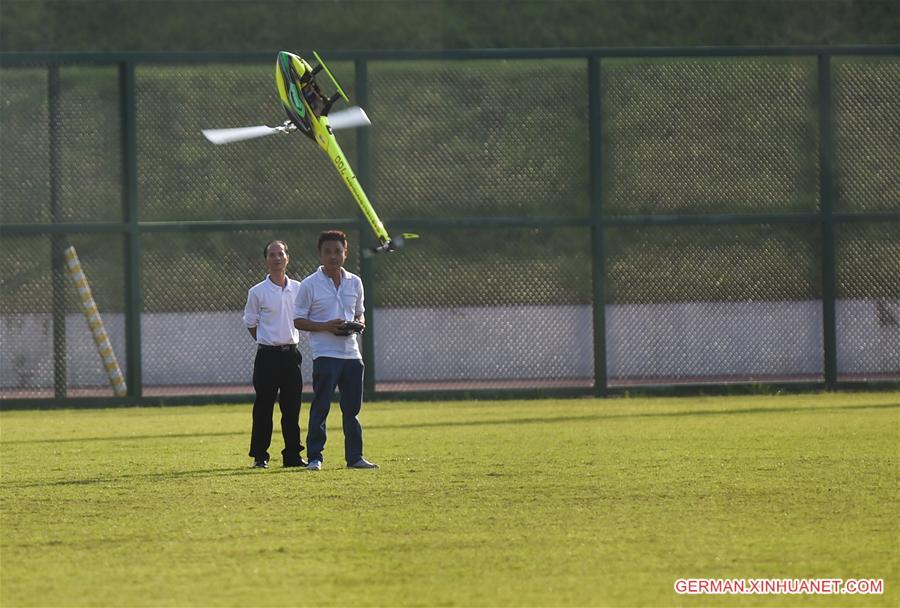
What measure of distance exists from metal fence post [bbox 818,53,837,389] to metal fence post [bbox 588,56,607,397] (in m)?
2.40

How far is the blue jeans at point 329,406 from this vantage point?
35.5 ft

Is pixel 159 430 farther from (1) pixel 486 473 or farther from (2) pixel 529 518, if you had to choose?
(2) pixel 529 518

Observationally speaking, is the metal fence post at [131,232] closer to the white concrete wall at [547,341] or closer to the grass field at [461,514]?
the white concrete wall at [547,341]

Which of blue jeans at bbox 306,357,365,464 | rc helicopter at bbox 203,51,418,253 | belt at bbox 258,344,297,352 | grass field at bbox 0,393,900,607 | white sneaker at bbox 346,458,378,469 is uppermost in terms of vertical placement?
rc helicopter at bbox 203,51,418,253

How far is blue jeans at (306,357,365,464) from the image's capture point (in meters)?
10.8

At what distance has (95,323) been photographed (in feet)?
55.8

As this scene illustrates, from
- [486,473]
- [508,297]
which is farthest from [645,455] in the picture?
[508,297]

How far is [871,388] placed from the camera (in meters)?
17.2

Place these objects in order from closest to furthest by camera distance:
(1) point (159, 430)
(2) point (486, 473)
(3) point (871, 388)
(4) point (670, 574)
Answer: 1. (4) point (670, 574)
2. (2) point (486, 473)
3. (1) point (159, 430)
4. (3) point (871, 388)

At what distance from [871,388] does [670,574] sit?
11.2 meters

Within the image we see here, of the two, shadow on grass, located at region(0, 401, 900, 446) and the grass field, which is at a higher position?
shadow on grass, located at region(0, 401, 900, 446)

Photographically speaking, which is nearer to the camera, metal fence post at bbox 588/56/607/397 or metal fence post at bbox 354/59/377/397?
metal fence post at bbox 354/59/377/397

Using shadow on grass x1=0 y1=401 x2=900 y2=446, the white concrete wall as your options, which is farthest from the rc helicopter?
the white concrete wall

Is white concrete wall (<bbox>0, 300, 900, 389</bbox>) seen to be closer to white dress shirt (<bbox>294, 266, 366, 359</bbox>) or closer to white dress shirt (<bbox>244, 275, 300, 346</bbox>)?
white dress shirt (<bbox>244, 275, 300, 346</bbox>)
